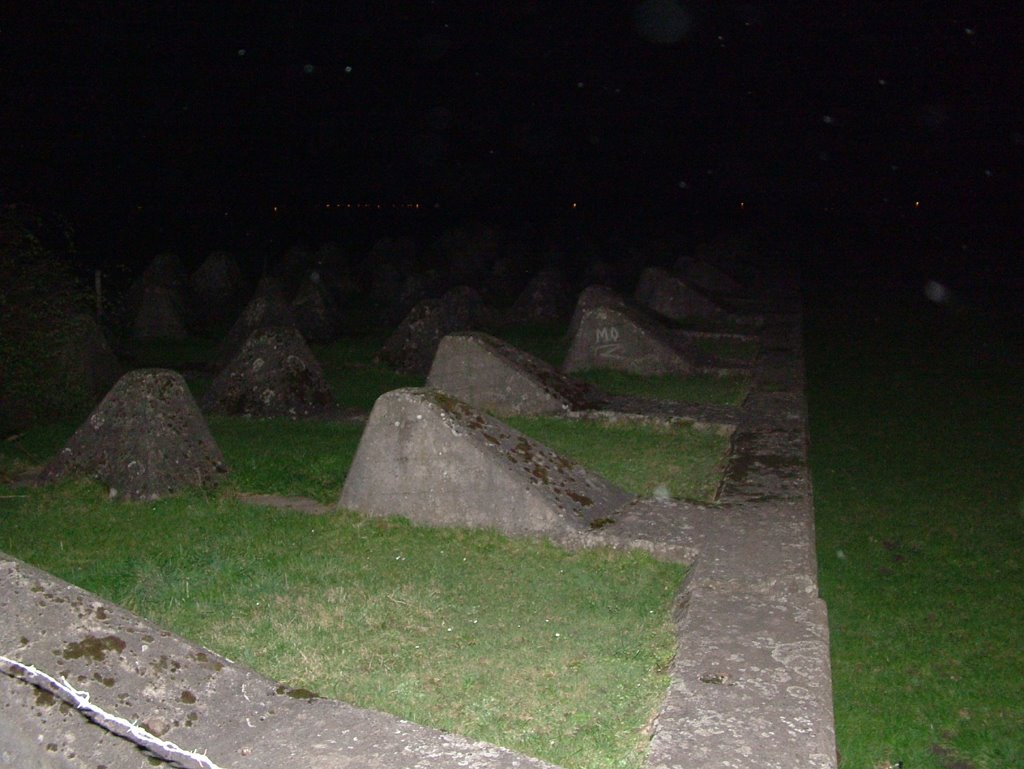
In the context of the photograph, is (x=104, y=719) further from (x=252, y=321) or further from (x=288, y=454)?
(x=252, y=321)

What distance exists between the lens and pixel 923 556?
6242 millimetres

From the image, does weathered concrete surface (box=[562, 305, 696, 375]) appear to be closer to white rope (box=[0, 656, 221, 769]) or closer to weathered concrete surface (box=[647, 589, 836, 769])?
weathered concrete surface (box=[647, 589, 836, 769])

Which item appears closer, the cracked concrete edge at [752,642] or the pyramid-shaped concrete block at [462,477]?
the cracked concrete edge at [752,642]

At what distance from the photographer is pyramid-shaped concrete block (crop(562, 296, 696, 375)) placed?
12.5m

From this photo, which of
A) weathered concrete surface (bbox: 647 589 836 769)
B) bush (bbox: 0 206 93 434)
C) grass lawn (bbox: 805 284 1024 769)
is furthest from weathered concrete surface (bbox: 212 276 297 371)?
weathered concrete surface (bbox: 647 589 836 769)

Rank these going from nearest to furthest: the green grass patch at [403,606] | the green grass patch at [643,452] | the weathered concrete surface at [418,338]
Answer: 1. the green grass patch at [403,606]
2. the green grass patch at [643,452]
3. the weathered concrete surface at [418,338]

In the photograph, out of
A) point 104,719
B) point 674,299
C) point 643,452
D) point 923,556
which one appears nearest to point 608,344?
point 643,452

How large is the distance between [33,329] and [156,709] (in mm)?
7882

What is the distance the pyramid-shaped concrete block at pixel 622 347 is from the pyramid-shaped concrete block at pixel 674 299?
4850mm

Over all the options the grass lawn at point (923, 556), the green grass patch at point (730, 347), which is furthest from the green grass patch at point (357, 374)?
the grass lawn at point (923, 556)

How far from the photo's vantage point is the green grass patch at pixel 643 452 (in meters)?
7.43

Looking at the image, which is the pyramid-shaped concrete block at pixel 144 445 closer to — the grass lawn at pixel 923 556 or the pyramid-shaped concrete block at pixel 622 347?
the grass lawn at pixel 923 556

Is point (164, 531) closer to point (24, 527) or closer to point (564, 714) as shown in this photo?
point (24, 527)

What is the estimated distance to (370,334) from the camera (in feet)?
54.1
